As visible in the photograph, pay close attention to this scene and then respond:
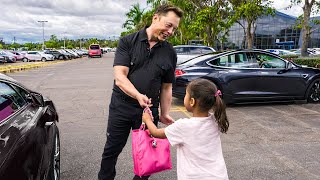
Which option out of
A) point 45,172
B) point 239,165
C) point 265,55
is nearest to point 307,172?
point 239,165

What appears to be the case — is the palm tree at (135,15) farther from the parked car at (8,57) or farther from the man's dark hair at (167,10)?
the man's dark hair at (167,10)

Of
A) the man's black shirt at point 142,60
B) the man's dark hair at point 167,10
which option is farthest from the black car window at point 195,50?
the man's dark hair at point 167,10

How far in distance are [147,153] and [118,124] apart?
587 mm

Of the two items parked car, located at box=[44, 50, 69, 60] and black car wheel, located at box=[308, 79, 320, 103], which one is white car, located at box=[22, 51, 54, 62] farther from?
black car wheel, located at box=[308, 79, 320, 103]

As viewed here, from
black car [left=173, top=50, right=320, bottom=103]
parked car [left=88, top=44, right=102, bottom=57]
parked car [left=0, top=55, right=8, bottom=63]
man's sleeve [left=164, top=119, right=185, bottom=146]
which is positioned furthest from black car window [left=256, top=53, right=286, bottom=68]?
parked car [left=88, top=44, right=102, bottom=57]

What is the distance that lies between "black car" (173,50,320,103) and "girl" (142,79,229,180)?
18.0ft

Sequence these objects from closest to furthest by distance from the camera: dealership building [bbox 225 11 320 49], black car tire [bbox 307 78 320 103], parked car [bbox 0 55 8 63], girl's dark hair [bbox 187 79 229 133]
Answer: girl's dark hair [bbox 187 79 229 133] < black car tire [bbox 307 78 320 103] < parked car [bbox 0 55 8 63] < dealership building [bbox 225 11 320 49]

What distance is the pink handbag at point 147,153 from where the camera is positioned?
8.20 feet

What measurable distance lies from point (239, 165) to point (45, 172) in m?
2.48

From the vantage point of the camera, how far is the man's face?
2.68 metres

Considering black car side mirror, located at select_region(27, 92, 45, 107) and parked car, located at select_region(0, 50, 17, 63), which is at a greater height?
parked car, located at select_region(0, 50, 17, 63)

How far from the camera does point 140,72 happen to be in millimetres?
2846

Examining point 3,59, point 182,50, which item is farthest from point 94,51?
point 182,50

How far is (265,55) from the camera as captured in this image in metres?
8.13
